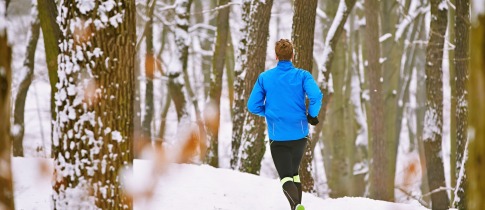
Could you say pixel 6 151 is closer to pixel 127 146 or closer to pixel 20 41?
pixel 127 146

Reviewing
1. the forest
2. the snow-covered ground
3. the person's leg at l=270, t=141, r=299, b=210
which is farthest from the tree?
the snow-covered ground

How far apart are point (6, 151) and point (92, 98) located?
155cm

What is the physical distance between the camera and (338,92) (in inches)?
819

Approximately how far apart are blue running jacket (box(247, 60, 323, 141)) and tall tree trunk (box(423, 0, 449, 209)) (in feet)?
24.0

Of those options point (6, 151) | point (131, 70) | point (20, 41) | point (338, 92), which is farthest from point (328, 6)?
point (6, 151)

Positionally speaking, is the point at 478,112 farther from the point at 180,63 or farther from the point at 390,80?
the point at 390,80

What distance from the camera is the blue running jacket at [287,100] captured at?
6.33 metres

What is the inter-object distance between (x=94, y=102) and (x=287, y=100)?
2.06 m

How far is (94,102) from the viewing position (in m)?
5.02

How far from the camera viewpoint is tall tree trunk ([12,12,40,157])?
14.0 metres

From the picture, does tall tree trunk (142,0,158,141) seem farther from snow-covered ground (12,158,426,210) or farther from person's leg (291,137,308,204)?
person's leg (291,137,308,204)

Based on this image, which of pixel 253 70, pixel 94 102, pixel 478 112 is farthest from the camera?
pixel 253 70

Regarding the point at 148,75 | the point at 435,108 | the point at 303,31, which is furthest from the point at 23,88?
the point at 435,108

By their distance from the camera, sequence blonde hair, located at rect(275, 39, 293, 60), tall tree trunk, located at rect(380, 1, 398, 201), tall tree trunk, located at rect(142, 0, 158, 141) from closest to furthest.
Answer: blonde hair, located at rect(275, 39, 293, 60) < tall tree trunk, located at rect(142, 0, 158, 141) < tall tree trunk, located at rect(380, 1, 398, 201)
